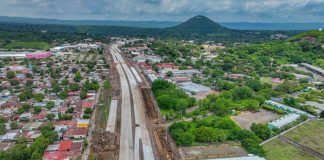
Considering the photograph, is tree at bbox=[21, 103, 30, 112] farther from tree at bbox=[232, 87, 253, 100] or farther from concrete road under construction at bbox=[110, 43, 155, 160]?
tree at bbox=[232, 87, 253, 100]

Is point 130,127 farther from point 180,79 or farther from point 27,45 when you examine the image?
point 27,45

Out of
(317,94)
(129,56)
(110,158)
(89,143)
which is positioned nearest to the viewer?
(110,158)

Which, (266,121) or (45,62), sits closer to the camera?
(266,121)

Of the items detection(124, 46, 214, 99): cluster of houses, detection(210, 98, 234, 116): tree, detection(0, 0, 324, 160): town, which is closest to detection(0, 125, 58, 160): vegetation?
detection(0, 0, 324, 160): town

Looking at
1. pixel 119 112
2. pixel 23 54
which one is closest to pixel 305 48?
pixel 119 112

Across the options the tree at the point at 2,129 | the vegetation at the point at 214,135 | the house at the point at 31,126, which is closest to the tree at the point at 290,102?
the vegetation at the point at 214,135

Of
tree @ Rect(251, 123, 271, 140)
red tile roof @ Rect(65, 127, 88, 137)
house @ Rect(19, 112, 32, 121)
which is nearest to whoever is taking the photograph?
red tile roof @ Rect(65, 127, 88, 137)

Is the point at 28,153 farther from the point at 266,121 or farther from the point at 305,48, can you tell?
the point at 305,48
